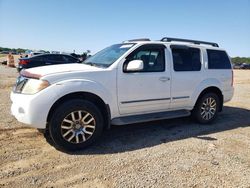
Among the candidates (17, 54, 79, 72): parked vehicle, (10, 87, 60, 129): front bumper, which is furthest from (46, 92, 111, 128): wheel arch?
(17, 54, 79, 72): parked vehicle

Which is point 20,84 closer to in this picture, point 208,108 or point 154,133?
point 154,133

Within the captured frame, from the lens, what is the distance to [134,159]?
3814 millimetres

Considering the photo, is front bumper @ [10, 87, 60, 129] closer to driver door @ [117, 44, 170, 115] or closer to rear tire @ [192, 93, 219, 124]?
driver door @ [117, 44, 170, 115]

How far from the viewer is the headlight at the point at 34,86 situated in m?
3.81

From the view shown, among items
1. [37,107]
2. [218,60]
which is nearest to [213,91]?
[218,60]

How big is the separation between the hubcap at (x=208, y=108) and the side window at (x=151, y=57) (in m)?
1.59

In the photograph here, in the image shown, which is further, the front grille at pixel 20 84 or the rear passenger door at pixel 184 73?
the rear passenger door at pixel 184 73

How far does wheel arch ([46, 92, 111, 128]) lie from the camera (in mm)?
3930

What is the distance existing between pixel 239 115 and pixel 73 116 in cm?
516

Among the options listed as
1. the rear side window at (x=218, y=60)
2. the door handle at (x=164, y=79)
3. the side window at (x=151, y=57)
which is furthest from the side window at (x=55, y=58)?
the door handle at (x=164, y=79)

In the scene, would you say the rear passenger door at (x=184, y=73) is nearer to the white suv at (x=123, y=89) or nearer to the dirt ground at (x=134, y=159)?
the white suv at (x=123, y=89)

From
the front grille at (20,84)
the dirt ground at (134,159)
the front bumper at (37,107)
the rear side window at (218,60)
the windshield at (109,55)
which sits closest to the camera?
the dirt ground at (134,159)

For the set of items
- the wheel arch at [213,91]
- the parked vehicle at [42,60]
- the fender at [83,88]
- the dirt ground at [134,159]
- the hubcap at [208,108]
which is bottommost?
the dirt ground at [134,159]

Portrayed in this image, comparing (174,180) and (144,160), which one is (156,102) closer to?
(144,160)
